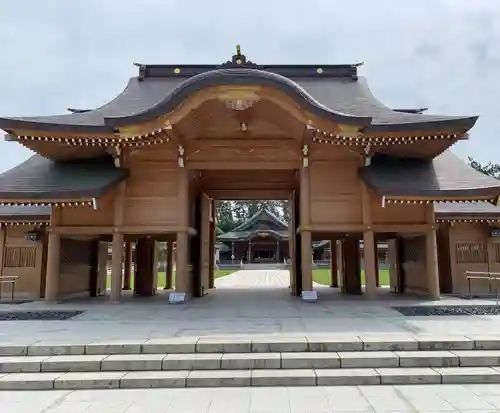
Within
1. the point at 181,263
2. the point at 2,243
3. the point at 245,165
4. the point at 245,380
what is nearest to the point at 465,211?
the point at 245,165

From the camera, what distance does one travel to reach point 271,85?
9.04 metres

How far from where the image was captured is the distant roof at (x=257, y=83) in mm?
9023

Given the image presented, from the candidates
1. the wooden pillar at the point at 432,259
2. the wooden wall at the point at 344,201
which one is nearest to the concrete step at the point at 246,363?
the wooden pillar at the point at 432,259

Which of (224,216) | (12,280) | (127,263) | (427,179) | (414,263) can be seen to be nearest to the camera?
(427,179)

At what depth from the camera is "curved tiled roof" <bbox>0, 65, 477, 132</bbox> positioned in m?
9.02

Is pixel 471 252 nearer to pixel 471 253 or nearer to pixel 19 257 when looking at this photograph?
pixel 471 253

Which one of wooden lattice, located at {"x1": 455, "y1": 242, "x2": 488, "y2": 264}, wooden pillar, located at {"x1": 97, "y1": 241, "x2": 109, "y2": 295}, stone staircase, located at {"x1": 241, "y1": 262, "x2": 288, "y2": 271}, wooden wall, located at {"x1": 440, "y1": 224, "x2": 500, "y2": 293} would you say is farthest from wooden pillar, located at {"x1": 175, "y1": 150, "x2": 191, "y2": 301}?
stone staircase, located at {"x1": 241, "y1": 262, "x2": 288, "y2": 271}

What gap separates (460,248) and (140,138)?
32.9 feet

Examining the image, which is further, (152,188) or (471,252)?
(471,252)

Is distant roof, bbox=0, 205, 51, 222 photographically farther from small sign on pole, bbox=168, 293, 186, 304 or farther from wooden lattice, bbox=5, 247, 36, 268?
small sign on pole, bbox=168, 293, 186, 304

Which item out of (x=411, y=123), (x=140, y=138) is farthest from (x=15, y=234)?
(x=411, y=123)

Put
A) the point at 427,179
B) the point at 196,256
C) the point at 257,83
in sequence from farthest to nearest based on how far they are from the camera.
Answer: the point at 196,256, the point at 427,179, the point at 257,83

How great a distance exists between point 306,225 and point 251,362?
5.65 m

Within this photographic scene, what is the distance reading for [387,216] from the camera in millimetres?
10242
